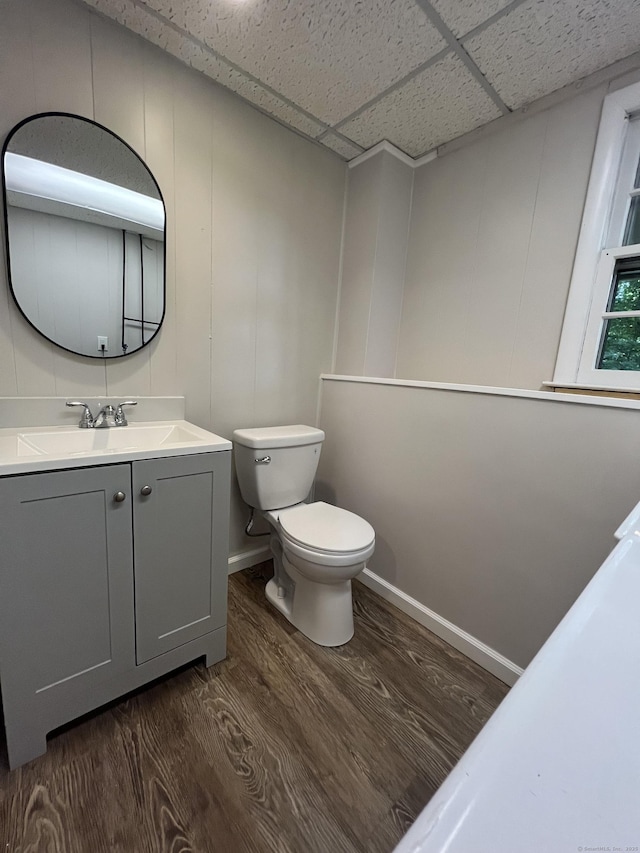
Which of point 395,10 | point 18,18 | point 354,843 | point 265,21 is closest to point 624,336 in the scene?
point 395,10

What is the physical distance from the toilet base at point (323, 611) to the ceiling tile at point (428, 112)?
2.00 metres

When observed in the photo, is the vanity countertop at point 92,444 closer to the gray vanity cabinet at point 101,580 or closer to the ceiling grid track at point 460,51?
the gray vanity cabinet at point 101,580

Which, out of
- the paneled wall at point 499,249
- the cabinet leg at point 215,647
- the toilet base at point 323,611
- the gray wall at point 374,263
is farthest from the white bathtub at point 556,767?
the gray wall at point 374,263

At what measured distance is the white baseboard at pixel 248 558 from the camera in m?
1.83

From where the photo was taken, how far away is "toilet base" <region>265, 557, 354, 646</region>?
4.60ft

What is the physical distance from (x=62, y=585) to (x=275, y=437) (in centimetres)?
89

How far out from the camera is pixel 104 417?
4.21ft

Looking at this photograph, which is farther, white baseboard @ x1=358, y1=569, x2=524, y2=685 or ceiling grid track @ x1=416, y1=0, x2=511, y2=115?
white baseboard @ x1=358, y1=569, x2=524, y2=685

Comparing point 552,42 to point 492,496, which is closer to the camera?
point 552,42

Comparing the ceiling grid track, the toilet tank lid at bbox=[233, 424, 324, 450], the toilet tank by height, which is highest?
the ceiling grid track

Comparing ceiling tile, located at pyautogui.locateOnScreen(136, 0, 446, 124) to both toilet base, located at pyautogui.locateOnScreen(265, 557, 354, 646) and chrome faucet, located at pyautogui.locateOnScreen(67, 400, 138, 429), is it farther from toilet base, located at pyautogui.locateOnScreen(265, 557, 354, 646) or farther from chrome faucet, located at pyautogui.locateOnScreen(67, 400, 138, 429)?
toilet base, located at pyautogui.locateOnScreen(265, 557, 354, 646)

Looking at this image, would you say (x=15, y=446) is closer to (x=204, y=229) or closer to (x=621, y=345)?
(x=204, y=229)

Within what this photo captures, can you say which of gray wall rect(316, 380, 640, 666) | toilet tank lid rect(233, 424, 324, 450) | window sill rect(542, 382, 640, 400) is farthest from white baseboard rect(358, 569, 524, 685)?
window sill rect(542, 382, 640, 400)

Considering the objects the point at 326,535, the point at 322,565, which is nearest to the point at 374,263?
the point at 326,535
